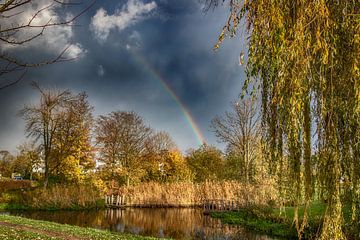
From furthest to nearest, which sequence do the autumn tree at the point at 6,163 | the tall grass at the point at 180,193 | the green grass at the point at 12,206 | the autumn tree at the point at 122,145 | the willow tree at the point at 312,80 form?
the autumn tree at the point at 6,163, the autumn tree at the point at 122,145, the tall grass at the point at 180,193, the green grass at the point at 12,206, the willow tree at the point at 312,80

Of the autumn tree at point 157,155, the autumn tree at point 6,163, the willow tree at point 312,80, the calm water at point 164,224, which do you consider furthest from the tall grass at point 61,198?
the autumn tree at point 6,163

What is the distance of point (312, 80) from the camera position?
4629 mm

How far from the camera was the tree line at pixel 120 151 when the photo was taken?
35.6 metres

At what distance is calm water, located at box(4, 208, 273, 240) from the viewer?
19.9 meters

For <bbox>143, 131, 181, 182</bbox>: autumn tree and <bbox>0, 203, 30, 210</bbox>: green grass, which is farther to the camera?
<bbox>143, 131, 181, 182</bbox>: autumn tree

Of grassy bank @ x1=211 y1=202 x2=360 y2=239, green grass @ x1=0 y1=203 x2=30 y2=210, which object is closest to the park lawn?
grassy bank @ x1=211 y1=202 x2=360 y2=239

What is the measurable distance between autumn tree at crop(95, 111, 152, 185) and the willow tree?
3609cm

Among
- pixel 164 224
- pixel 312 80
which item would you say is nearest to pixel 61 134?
pixel 164 224

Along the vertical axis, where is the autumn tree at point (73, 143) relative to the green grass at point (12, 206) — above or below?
above

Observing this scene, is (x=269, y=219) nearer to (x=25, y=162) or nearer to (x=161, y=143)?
(x=161, y=143)

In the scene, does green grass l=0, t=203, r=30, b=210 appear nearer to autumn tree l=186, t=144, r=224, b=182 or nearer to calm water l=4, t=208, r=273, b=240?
calm water l=4, t=208, r=273, b=240

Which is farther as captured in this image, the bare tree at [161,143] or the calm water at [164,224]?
the bare tree at [161,143]

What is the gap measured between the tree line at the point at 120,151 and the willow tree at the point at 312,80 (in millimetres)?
24191

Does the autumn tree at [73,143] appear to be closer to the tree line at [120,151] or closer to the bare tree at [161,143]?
the tree line at [120,151]
